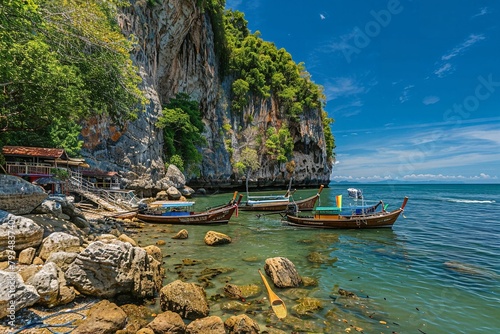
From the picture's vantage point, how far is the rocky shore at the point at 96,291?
479 cm

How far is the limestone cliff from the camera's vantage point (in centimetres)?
2733

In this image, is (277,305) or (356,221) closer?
(277,305)

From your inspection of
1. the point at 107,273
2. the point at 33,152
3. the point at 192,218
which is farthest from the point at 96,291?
the point at 33,152

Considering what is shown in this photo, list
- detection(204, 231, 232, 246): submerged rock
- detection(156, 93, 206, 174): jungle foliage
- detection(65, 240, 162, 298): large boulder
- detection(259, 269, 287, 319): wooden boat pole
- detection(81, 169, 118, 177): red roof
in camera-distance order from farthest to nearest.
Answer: detection(156, 93, 206, 174): jungle foliage
detection(81, 169, 118, 177): red roof
detection(204, 231, 232, 246): submerged rock
detection(259, 269, 287, 319): wooden boat pole
detection(65, 240, 162, 298): large boulder

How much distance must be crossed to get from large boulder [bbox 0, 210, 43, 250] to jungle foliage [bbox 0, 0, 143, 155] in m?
4.25

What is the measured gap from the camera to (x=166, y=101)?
124ft

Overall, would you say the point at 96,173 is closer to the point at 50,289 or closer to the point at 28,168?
the point at 28,168

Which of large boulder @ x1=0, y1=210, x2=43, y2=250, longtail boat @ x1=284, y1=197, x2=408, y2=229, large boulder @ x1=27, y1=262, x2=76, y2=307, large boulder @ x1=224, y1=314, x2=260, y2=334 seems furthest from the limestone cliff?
large boulder @ x1=224, y1=314, x2=260, y2=334

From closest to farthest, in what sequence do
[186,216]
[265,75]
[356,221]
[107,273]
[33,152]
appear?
[107,273]
[356,221]
[186,216]
[33,152]
[265,75]

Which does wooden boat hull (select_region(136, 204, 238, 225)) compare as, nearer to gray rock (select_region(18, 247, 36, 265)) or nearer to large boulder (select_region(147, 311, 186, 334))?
gray rock (select_region(18, 247, 36, 265))

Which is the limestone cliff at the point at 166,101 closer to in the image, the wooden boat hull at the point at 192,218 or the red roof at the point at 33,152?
the red roof at the point at 33,152

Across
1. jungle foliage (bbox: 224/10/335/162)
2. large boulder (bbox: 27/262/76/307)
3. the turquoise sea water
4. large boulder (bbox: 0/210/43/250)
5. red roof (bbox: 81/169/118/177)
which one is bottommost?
the turquoise sea water

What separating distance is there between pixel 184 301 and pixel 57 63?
9501 millimetres

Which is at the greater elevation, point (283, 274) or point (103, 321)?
point (103, 321)
